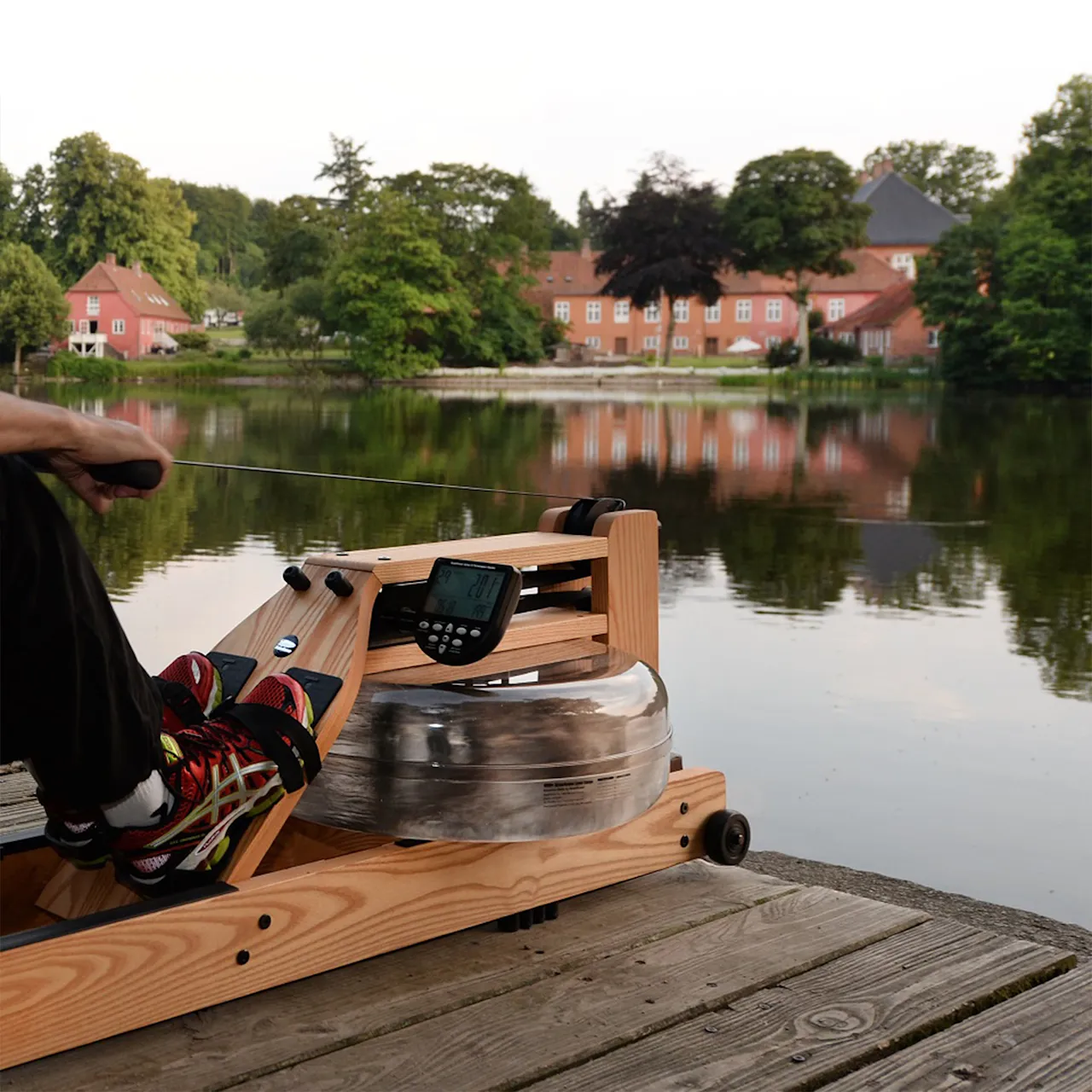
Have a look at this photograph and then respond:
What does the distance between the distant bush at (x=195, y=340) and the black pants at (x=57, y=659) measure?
7092 cm

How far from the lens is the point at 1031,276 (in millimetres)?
54875

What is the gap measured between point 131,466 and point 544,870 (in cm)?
108

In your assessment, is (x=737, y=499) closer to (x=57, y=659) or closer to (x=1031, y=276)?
(x=57, y=659)

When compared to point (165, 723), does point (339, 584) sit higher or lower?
higher

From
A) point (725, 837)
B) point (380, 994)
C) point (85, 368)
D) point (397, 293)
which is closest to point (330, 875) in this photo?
point (380, 994)

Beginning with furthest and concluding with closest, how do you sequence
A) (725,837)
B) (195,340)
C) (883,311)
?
(883,311) → (195,340) → (725,837)

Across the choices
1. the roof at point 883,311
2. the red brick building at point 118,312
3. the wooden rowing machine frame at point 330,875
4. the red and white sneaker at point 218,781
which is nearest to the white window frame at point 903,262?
the roof at point 883,311

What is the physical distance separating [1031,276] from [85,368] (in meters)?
36.4

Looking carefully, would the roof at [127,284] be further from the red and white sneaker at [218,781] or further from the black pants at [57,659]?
the black pants at [57,659]

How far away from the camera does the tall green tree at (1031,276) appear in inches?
2138

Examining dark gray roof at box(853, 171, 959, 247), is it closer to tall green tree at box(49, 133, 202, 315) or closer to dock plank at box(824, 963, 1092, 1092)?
tall green tree at box(49, 133, 202, 315)

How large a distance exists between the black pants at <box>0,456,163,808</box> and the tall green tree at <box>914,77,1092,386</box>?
54808 mm

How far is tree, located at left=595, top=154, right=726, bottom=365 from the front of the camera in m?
75.8

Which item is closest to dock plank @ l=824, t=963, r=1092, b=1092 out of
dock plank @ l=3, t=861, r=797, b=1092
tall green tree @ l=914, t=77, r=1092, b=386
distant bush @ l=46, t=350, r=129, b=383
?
dock plank @ l=3, t=861, r=797, b=1092
